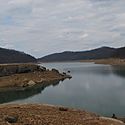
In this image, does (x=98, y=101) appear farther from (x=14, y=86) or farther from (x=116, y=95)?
(x=14, y=86)

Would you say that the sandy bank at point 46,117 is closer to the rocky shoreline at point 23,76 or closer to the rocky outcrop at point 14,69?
the rocky shoreline at point 23,76

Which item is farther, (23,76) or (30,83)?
(23,76)

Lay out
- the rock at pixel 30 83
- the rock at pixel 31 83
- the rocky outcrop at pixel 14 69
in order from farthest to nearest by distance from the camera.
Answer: the rocky outcrop at pixel 14 69 → the rock at pixel 31 83 → the rock at pixel 30 83

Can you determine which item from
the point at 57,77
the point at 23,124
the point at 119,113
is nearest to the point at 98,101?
the point at 119,113

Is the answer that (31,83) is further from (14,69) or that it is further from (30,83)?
(14,69)

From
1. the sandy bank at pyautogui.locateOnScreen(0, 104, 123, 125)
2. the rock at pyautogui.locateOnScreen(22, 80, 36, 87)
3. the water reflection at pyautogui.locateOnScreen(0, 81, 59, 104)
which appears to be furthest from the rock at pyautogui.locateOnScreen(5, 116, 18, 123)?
the rock at pyautogui.locateOnScreen(22, 80, 36, 87)

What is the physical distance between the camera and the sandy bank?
52.5 feet

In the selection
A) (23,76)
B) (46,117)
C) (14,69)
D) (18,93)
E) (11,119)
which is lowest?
(18,93)

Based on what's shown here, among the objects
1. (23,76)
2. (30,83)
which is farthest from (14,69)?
(30,83)

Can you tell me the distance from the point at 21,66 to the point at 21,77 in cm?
1235

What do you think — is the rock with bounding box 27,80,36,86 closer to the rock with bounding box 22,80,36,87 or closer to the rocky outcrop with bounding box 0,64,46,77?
the rock with bounding box 22,80,36,87

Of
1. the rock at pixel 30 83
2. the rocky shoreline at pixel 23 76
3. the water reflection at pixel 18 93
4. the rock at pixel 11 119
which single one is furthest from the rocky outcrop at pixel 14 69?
the rock at pixel 11 119

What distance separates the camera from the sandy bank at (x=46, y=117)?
16.0 meters

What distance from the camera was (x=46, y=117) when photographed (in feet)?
56.1
